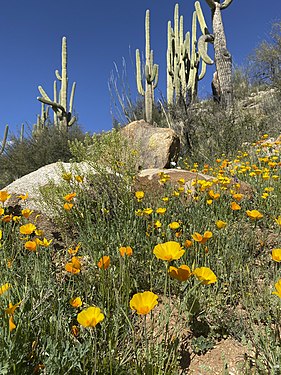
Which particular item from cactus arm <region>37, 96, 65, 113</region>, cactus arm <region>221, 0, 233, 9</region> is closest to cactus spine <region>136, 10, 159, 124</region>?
cactus arm <region>221, 0, 233, 9</region>

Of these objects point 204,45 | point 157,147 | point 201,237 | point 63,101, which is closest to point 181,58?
point 204,45

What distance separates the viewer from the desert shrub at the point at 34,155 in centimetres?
941

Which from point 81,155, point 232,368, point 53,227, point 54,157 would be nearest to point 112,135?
point 81,155

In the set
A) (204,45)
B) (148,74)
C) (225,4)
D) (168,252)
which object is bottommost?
(168,252)

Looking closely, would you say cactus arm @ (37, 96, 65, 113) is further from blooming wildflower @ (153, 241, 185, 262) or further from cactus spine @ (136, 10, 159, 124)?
blooming wildflower @ (153, 241, 185, 262)

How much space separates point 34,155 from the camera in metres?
9.55

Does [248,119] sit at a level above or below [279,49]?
below

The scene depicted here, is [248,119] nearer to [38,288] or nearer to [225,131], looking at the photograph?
[225,131]

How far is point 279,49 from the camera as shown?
1259 cm

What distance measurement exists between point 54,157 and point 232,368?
28.5 ft

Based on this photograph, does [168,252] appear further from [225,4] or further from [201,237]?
[225,4]

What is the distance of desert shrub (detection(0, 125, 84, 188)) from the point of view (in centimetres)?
941

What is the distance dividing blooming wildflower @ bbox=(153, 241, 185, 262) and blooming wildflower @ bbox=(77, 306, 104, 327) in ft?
1.27

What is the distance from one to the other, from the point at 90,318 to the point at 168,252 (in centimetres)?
51
